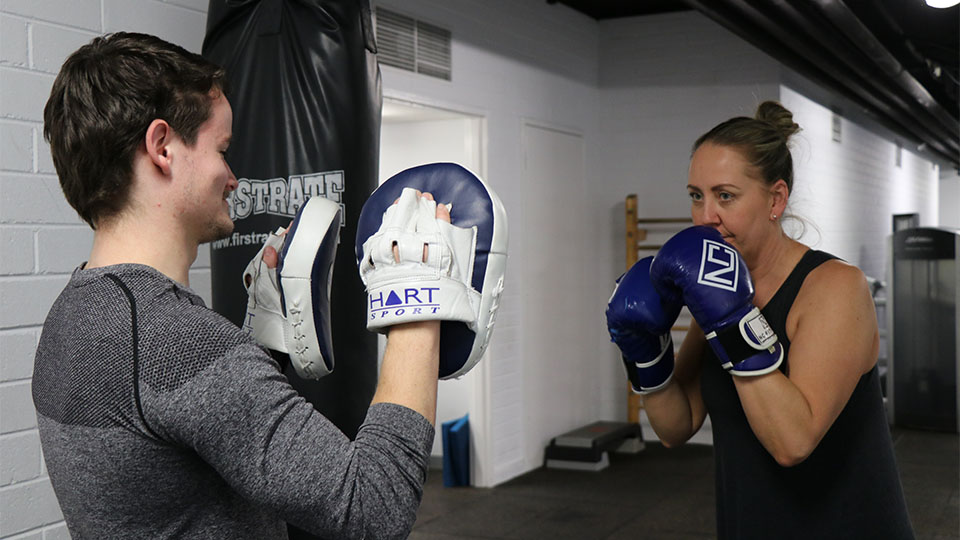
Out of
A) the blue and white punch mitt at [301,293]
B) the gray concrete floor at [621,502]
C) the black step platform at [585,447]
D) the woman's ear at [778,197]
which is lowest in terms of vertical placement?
the gray concrete floor at [621,502]

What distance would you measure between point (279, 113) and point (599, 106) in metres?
5.14

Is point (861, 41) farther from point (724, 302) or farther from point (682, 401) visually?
point (724, 302)

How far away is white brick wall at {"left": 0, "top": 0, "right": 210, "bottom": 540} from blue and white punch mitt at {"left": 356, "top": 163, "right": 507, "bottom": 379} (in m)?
1.53

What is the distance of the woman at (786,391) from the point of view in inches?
59.3

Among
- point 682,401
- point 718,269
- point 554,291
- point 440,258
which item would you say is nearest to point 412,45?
point 554,291

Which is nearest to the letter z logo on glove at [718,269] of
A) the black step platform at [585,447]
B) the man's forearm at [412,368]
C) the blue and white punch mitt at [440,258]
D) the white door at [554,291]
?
the blue and white punch mitt at [440,258]

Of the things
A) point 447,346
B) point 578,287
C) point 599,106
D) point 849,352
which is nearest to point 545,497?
point 578,287

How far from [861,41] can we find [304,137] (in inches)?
159

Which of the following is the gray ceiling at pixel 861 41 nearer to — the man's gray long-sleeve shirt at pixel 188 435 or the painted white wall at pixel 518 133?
the painted white wall at pixel 518 133

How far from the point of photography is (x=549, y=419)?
6055 mm

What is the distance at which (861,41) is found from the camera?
4926 millimetres

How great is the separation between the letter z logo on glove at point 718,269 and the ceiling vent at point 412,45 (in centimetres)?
318

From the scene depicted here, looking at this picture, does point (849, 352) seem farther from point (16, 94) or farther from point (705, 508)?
point (705, 508)

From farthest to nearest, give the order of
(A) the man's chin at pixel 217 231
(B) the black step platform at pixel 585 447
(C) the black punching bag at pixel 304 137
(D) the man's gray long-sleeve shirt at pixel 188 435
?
(B) the black step platform at pixel 585 447 → (C) the black punching bag at pixel 304 137 → (A) the man's chin at pixel 217 231 → (D) the man's gray long-sleeve shirt at pixel 188 435
